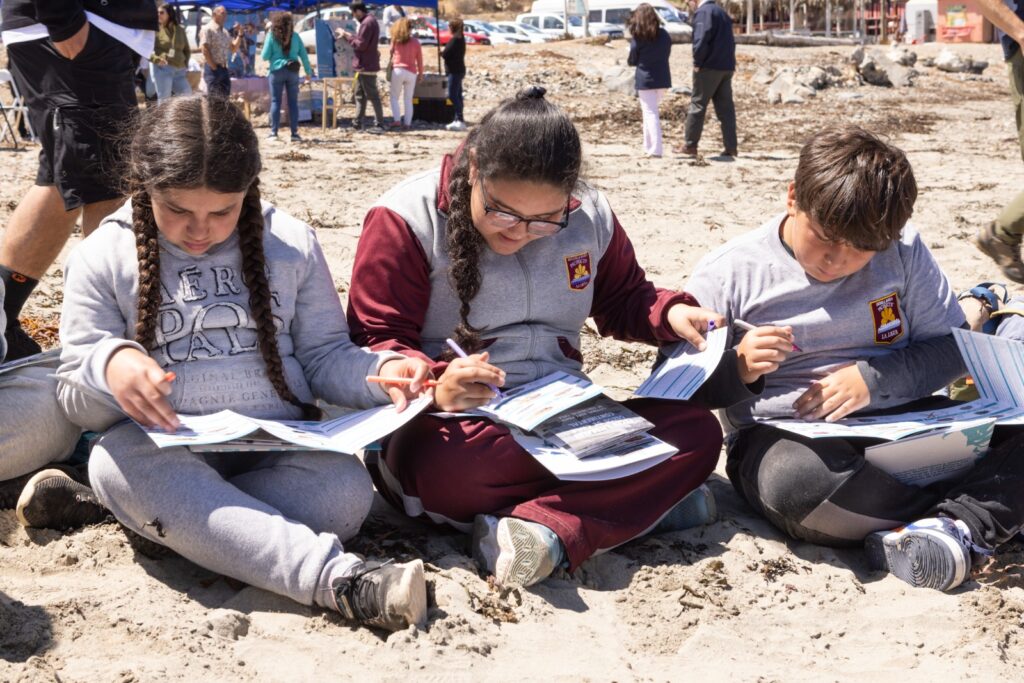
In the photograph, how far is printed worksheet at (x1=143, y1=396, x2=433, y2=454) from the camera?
7.76ft

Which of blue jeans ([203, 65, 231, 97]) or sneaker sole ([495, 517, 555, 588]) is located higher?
blue jeans ([203, 65, 231, 97])

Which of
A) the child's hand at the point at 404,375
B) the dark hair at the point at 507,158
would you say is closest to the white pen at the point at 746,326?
the dark hair at the point at 507,158

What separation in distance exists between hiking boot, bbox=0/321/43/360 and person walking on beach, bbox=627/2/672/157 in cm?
786

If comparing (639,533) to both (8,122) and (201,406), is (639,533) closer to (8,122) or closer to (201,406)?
(201,406)

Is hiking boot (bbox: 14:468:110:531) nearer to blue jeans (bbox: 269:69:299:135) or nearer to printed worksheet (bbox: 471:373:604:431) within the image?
printed worksheet (bbox: 471:373:604:431)

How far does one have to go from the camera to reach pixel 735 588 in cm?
264

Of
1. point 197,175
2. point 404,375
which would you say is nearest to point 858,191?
point 404,375

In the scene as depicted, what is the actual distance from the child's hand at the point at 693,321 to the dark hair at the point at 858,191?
1.19 feet

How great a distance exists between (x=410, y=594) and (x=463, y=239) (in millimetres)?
970

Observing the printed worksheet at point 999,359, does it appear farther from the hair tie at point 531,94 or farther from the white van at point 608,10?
the white van at point 608,10

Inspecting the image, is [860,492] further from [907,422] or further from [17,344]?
[17,344]

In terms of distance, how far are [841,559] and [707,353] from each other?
2.06ft

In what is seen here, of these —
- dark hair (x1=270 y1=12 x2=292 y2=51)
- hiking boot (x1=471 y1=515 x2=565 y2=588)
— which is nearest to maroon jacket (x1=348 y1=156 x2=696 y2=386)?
hiking boot (x1=471 y1=515 x2=565 y2=588)

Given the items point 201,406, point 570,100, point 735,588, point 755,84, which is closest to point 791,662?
point 735,588
